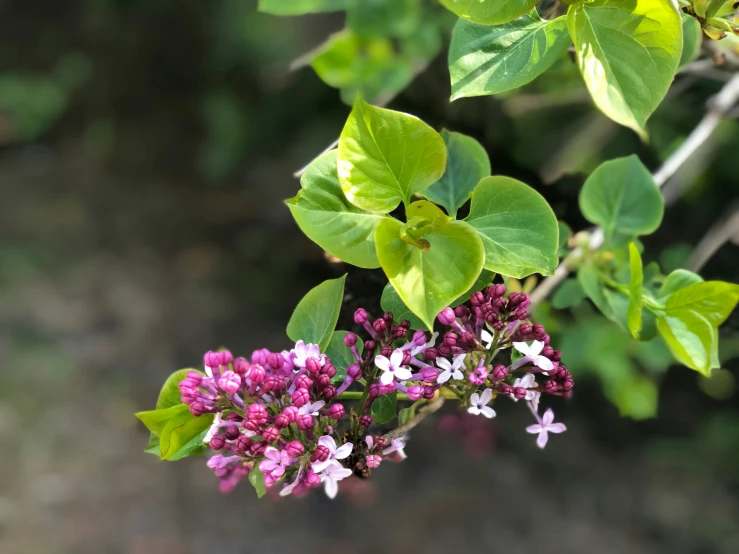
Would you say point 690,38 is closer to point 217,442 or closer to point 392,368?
point 392,368

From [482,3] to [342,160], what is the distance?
0.12 meters

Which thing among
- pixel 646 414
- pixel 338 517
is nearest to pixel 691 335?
pixel 646 414

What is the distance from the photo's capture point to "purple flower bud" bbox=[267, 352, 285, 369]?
16.7 inches

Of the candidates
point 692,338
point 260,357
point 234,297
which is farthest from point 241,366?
point 234,297

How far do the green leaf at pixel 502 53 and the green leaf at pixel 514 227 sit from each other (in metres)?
0.07

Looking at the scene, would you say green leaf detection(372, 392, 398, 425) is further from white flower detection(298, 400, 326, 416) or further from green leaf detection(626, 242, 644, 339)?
green leaf detection(626, 242, 644, 339)

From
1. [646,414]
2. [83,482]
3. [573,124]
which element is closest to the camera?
[646,414]

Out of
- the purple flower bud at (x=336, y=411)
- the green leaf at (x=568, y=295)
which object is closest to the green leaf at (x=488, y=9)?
the purple flower bud at (x=336, y=411)

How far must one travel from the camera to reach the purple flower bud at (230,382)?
0.41 meters

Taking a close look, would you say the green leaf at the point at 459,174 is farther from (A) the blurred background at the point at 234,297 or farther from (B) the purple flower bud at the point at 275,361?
(A) the blurred background at the point at 234,297

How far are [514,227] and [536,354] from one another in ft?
0.29

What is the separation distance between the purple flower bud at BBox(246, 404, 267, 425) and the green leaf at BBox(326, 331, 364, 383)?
8 centimetres

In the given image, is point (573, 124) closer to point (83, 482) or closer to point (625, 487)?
point (625, 487)

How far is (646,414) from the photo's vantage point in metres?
1.12
